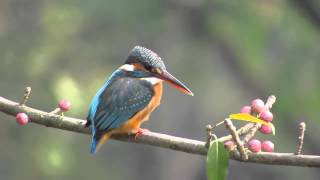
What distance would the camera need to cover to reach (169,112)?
10.9m

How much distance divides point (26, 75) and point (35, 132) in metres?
0.61

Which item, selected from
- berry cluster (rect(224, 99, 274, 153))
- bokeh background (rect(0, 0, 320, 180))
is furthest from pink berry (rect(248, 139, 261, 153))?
bokeh background (rect(0, 0, 320, 180))

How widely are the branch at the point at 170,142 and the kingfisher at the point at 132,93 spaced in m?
0.08

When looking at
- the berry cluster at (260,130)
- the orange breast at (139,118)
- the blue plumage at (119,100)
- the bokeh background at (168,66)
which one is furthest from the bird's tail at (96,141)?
the bokeh background at (168,66)

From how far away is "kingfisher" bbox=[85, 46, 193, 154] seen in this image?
3.48 m

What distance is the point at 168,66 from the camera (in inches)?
424

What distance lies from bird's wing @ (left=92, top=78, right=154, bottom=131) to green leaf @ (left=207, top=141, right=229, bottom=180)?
829mm

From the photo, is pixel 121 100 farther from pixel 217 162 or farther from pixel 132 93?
pixel 217 162

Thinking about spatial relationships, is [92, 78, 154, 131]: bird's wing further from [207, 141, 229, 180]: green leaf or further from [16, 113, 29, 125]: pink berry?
[207, 141, 229, 180]: green leaf

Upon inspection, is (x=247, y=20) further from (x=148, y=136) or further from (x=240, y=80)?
(x=148, y=136)

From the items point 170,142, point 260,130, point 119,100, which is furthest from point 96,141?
point 260,130

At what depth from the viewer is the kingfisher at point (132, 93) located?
3.48m

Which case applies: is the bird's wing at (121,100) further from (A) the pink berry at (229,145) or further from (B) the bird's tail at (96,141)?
(A) the pink berry at (229,145)

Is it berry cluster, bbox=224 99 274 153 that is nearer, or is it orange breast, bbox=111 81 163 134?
berry cluster, bbox=224 99 274 153
